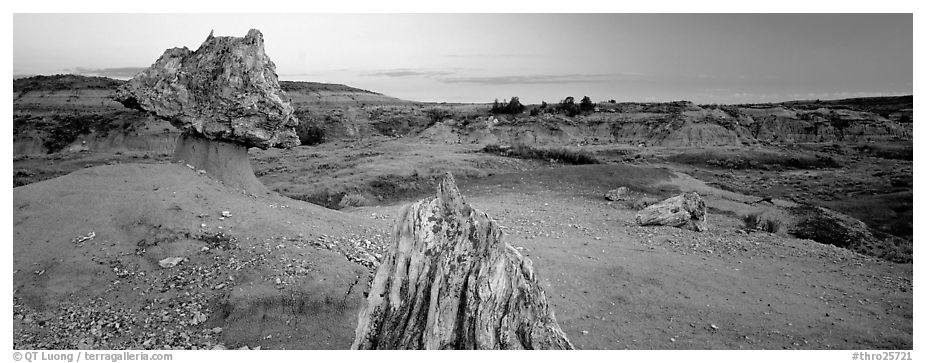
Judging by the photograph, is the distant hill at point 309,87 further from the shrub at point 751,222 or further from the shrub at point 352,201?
the shrub at point 751,222

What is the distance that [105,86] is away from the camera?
5659 centimetres

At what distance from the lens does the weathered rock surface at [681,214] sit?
1320 centimetres

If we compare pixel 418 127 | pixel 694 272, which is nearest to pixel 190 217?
pixel 694 272

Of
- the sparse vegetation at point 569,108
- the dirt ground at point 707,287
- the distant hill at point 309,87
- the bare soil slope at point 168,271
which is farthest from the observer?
the distant hill at point 309,87

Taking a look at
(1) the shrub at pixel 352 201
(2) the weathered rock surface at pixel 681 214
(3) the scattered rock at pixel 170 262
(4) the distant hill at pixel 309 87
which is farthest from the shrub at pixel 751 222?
(4) the distant hill at pixel 309 87

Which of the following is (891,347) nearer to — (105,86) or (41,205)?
(41,205)

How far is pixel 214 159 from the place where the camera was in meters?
11.5

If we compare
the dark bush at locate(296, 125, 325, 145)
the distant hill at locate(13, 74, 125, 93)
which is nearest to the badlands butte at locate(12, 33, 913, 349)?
the dark bush at locate(296, 125, 325, 145)

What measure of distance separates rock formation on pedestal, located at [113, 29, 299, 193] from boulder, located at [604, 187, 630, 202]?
427 inches

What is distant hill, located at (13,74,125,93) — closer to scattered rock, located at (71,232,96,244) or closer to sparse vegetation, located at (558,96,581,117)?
sparse vegetation, located at (558,96,581,117)

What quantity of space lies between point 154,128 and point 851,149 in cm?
4581

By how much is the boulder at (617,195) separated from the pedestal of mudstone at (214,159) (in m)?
11.1

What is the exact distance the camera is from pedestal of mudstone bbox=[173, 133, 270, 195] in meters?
11.4

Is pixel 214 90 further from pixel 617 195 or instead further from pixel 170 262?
pixel 617 195
